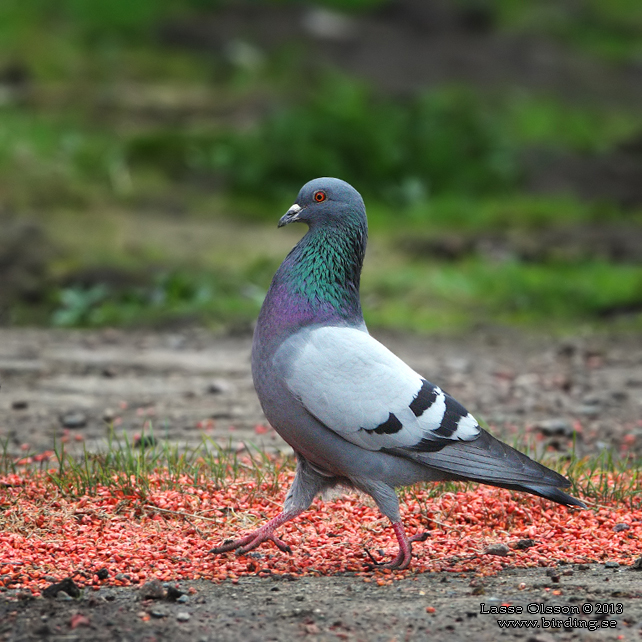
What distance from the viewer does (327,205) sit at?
3.88m

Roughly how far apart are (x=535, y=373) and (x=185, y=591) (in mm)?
3784

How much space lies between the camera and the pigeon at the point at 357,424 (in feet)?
11.6

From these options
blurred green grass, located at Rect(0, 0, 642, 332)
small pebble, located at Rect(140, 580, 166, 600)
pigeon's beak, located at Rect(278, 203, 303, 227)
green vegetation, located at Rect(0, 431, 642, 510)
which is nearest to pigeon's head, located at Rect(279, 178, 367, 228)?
pigeon's beak, located at Rect(278, 203, 303, 227)

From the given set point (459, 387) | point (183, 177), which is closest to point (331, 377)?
point (459, 387)

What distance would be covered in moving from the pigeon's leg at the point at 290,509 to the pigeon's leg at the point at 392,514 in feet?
0.59

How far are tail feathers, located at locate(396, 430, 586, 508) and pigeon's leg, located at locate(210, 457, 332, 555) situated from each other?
1.11 feet

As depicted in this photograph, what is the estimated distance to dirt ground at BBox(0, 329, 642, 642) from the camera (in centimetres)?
297

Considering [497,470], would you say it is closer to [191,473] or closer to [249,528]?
[249,528]

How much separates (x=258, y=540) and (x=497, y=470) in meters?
0.82

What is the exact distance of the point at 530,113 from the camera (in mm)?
13664

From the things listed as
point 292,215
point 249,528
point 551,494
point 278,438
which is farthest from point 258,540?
point 278,438

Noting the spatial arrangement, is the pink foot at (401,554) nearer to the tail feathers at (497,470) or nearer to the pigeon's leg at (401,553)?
the pigeon's leg at (401,553)

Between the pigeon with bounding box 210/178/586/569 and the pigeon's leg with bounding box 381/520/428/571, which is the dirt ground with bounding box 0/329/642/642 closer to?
the pigeon's leg with bounding box 381/520/428/571

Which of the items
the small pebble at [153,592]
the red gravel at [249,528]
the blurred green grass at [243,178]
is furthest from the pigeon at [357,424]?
the blurred green grass at [243,178]
